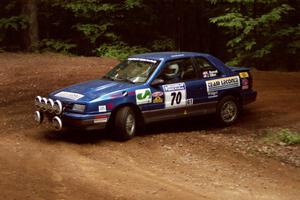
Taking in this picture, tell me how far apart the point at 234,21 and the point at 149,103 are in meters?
8.40

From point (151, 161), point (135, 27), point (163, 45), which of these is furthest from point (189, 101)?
point (135, 27)

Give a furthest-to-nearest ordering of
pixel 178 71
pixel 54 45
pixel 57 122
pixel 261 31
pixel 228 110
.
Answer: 1. pixel 54 45
2. pixel 261 31
3. pixel 228 110
4. pixel 178 71
5. pixel 57 122

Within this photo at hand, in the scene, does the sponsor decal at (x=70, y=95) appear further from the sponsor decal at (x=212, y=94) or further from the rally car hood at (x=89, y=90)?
the sponsor decal at (x=212, y=94)

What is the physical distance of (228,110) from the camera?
12039 millimetres

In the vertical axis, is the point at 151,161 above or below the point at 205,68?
below

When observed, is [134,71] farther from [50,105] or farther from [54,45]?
[54,45]

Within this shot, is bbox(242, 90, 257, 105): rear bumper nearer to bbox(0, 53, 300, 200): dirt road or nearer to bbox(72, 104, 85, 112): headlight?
bbox(0, 53, 300, 200): dirt road

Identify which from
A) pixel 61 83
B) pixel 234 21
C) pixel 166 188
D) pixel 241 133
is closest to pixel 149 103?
pixel 241 133

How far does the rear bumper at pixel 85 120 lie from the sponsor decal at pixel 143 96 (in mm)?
778

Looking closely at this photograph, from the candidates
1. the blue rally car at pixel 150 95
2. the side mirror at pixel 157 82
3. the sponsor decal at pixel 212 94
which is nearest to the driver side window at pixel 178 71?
the blue rally car at pixel 150 95

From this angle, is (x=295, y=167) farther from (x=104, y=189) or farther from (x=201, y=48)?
(x=201, y=48)

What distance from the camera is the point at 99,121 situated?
9.88 meters

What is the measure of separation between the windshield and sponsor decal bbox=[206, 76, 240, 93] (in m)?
1.46

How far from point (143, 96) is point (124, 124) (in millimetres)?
776
